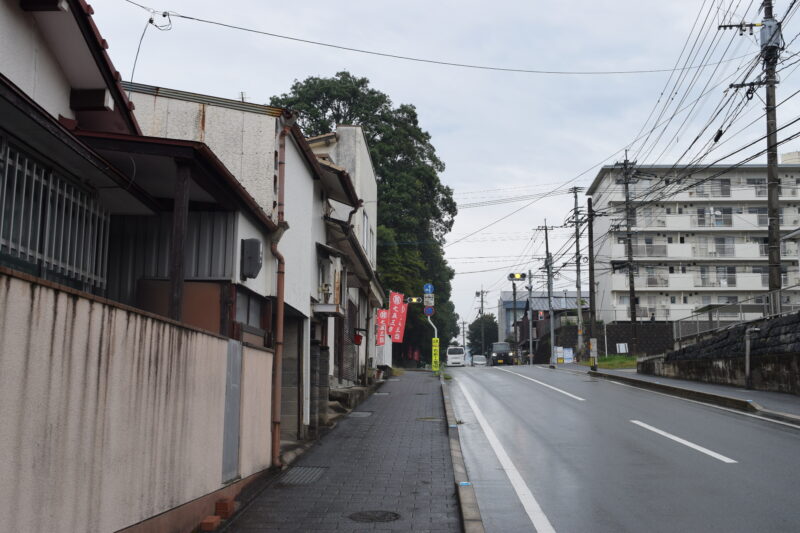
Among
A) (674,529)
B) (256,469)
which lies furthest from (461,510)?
(256,469)

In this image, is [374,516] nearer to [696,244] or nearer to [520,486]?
[520,486]

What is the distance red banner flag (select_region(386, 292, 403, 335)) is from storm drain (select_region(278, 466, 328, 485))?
68.0 ft

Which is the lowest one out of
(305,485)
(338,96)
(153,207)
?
(305,485)

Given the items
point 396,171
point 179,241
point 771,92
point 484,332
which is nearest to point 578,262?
point 396,171

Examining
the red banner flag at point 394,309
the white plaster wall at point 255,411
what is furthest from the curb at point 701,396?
Answer: the white plaster wall at point 255,411

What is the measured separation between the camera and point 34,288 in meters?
4.20

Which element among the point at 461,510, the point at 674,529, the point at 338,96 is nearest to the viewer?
the point at 674,529

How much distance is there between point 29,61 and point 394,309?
959 inches

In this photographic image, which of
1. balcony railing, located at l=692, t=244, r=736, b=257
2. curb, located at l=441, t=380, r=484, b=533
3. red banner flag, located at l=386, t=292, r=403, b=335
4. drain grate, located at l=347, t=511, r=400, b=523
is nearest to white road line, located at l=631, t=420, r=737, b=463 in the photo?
curb, located at l=441, t=380, r=484, b=533

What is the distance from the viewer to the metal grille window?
6016 millimetres

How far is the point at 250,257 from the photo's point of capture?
920 centimetres

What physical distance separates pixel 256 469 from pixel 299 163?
20.0ft

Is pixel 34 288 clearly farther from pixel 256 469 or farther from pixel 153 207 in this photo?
pixel 256 469

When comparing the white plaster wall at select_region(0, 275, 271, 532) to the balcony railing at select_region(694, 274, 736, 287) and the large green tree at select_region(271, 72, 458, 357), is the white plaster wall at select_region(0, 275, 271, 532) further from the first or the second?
the balcony railing at select_region(694, 274, 736, 287)
